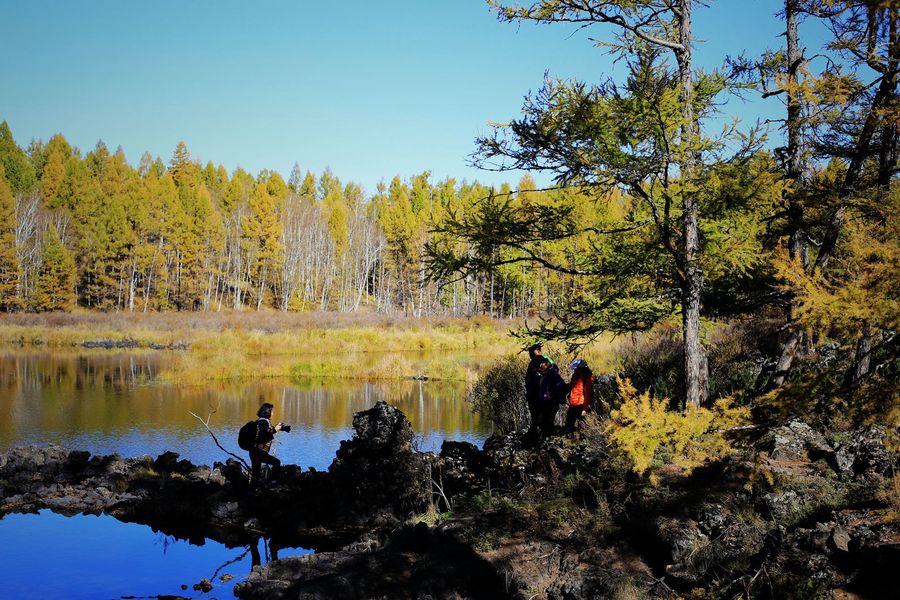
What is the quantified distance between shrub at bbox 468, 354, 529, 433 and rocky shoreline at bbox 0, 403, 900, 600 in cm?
504

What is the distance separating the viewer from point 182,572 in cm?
1117

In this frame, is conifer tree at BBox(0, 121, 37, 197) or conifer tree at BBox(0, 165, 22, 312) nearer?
conifer tree at BBox(0, 165, 22, 312)

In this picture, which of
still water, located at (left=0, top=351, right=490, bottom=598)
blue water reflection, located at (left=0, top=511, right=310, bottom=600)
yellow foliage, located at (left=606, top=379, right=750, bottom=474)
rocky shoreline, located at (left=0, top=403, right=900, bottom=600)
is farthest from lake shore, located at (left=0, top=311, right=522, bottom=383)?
yellow foliage, located at (left=606, top=379, right=750, bottom=474)

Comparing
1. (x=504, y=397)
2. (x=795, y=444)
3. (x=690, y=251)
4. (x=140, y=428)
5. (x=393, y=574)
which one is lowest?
(x=140, y=428)

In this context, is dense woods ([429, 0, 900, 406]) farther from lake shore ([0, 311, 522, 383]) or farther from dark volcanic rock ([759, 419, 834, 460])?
lake shore ([0, 311, 522, 383])

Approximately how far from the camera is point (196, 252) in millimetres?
63938

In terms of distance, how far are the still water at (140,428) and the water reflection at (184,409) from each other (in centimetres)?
4

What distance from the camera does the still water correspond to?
11.0 meters

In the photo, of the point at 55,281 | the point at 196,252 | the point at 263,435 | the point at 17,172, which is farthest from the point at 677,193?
the point at 17,172

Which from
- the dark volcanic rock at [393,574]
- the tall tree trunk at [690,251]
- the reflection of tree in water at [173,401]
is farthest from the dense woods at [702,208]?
the reflection of tree in water at [173,401]

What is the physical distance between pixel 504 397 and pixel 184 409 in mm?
10618

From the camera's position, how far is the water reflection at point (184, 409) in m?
18.5

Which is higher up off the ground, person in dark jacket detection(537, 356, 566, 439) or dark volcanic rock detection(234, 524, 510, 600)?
person in dark jacket detection(537, 356, 566, 439)

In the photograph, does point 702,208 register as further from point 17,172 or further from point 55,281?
point 17,172
